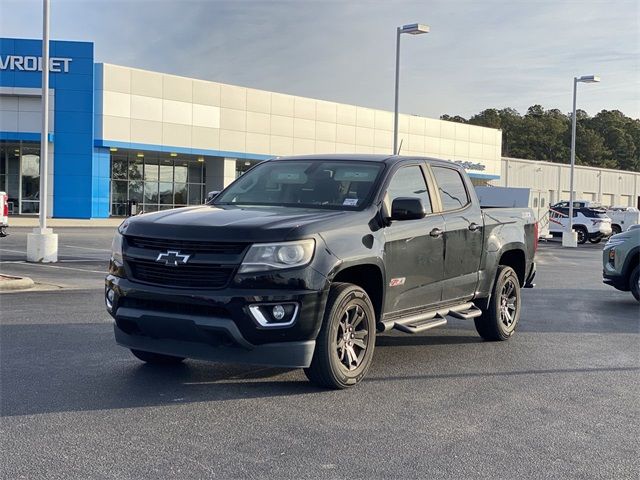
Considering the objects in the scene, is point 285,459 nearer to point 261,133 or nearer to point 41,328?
point 41,328

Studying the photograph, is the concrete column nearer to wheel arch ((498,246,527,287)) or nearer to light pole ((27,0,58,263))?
light pole ((27,0,58,263))

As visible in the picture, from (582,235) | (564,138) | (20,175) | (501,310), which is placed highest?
(564,138)

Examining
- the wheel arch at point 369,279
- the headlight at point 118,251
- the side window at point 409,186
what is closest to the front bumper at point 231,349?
the headlight at point 118,251

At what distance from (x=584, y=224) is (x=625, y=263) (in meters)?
23.9

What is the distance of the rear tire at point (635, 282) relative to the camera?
12484mm

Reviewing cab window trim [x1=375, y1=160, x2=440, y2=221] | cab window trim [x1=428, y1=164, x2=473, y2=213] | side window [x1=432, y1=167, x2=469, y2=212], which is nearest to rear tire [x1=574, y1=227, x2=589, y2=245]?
cab window trim [x1=428, y1=164, x2=473, y2=213]

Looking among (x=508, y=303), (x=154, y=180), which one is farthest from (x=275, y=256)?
(x=154, y=180)

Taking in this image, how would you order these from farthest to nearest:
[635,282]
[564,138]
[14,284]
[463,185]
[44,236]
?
1. [564,138]
2. [44,236]
3. [635,282]
4. [14,284]
5. [463,185]

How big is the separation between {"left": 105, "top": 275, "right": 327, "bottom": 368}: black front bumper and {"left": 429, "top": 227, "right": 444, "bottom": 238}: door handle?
1778 millimetres

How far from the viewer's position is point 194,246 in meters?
5.63

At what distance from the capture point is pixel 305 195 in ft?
22.4

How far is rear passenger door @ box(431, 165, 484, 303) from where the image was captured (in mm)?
7426

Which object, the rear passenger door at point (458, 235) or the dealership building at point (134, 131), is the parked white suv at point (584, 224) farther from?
the rear passenger door at point (458, 235)

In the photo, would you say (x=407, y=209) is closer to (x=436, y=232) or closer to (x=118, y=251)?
(x=436, y=232)
